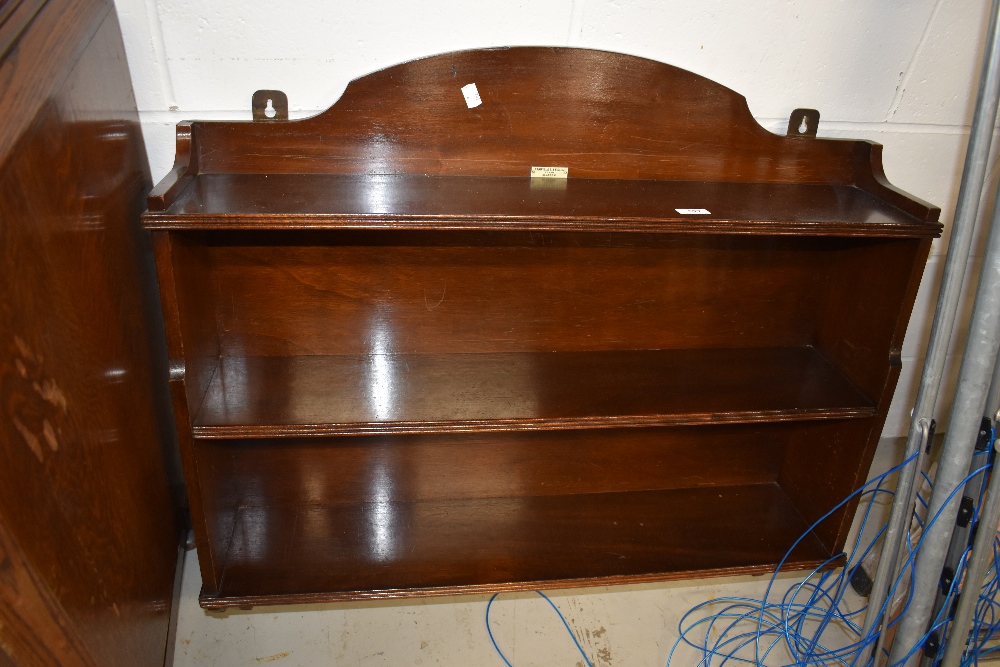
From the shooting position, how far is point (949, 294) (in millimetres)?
1166

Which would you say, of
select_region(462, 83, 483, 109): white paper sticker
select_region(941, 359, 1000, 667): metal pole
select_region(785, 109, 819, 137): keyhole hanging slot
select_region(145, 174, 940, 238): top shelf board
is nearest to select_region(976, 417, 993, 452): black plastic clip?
select_region(941, 359, 1000, 667): metal pole

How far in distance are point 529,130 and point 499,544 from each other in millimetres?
916

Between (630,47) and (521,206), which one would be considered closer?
(521,206)

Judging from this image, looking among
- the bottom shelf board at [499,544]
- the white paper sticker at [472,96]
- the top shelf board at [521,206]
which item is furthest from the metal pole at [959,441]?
the white paper sticker at [472,96]

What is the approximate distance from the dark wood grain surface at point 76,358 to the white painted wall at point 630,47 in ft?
0.37

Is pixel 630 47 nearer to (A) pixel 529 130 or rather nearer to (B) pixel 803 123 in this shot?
(A) pixel 529 130

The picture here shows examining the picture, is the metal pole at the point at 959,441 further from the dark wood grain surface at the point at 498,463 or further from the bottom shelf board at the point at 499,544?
the dark wood grain surface at the point at 498,463

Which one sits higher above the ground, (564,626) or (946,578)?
(946,578)

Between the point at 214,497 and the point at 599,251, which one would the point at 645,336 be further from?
the point at 214,497

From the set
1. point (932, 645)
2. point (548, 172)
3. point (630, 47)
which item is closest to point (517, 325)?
point (548, 172)

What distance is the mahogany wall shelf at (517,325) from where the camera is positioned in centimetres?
129

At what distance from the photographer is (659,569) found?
1595mm

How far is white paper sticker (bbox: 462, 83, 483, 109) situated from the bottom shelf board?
0.95 meters

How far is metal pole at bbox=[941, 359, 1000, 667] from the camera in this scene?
3.84ft
